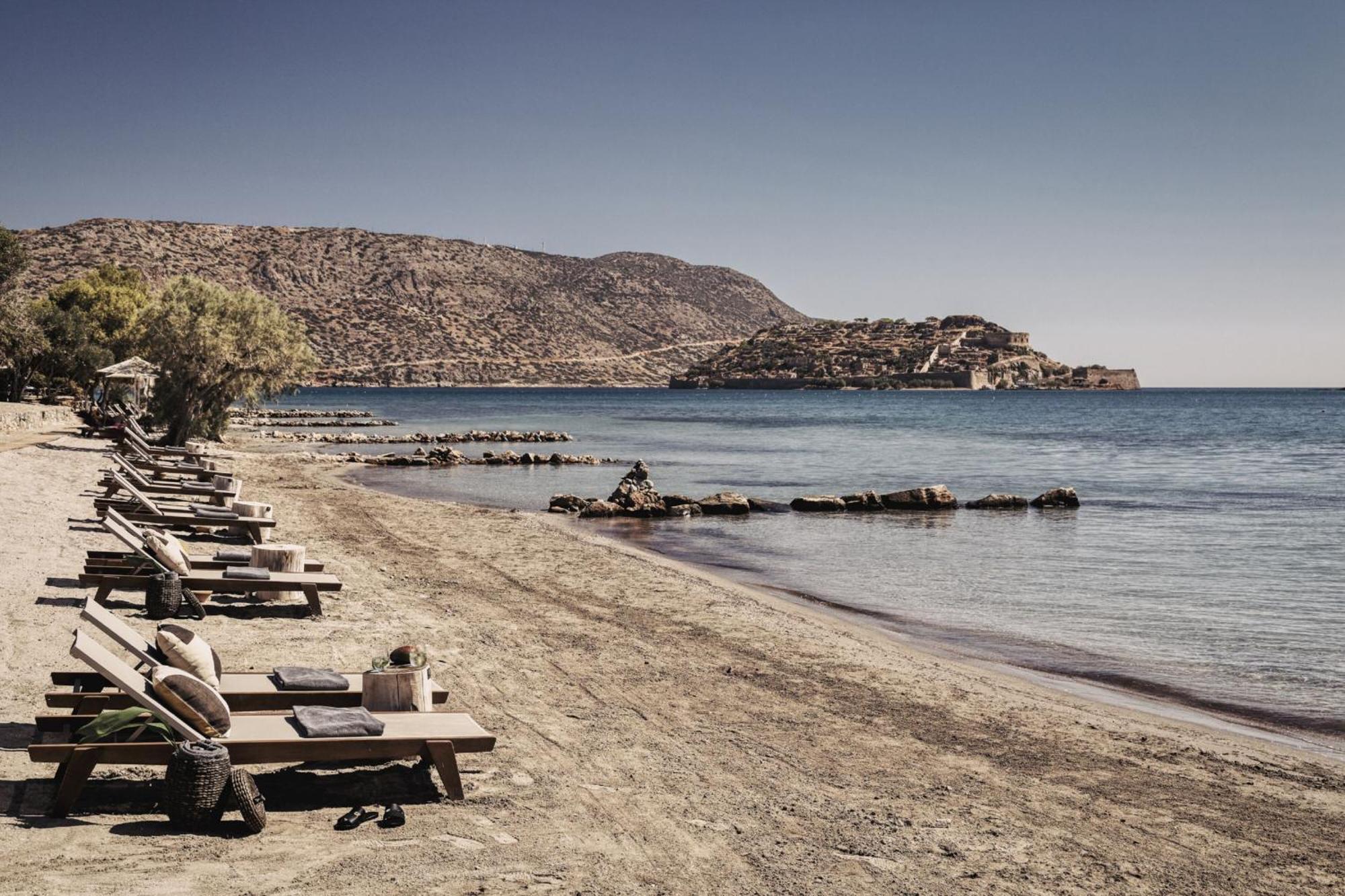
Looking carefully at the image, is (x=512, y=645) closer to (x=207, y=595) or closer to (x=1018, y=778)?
(x=207, y=595)

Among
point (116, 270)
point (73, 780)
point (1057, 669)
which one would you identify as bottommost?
point (1057, 669)

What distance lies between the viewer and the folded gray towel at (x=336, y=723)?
607cm

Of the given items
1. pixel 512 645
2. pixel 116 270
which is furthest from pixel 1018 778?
pixel 116 270

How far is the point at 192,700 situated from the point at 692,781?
3.10 meters

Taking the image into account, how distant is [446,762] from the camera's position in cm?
627

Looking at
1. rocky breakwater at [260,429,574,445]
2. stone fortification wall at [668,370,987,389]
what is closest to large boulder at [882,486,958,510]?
rocky breakwater at [260,429,574,445]

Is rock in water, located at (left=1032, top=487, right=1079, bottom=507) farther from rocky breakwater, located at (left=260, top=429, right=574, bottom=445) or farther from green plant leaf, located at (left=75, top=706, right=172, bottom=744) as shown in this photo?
rocky breakwater, located at (left=260, top=429, right=574, bottom=445)

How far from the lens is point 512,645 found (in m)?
10.6

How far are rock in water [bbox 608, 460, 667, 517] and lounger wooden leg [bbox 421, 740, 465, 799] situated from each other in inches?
731

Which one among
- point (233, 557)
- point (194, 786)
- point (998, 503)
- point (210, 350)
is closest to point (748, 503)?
point (998, 503)

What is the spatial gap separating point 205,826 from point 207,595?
6387 mm

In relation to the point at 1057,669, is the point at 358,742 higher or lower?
higher

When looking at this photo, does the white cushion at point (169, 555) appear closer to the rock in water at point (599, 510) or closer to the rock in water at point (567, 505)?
the rock in water at point (599, 510)

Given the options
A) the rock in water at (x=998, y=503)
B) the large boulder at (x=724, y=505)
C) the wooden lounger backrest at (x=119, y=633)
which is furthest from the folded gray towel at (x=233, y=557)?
the rock in water at (x=998, y=503)
